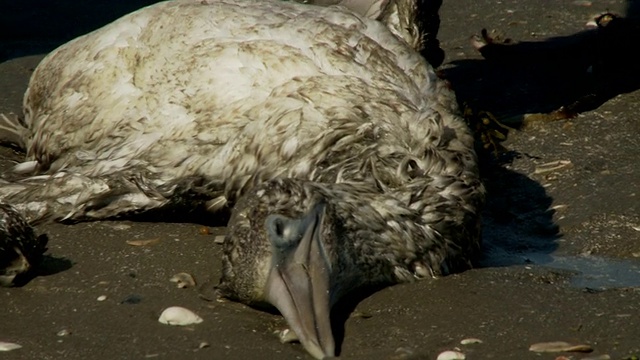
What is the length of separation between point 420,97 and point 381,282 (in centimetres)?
132

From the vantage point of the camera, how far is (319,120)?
5.78m

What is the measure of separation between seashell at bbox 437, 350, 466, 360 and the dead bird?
5.93ft

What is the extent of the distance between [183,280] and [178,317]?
0.49m

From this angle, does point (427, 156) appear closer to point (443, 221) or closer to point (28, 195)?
point (443, 221)

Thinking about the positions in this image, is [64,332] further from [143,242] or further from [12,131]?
[12,131]

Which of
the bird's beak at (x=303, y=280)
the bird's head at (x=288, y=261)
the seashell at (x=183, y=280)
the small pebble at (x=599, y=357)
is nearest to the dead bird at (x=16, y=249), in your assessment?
the seashell at (x=183, y=280)

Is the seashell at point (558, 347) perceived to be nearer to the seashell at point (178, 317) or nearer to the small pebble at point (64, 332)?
the seashell at point (178, 317)

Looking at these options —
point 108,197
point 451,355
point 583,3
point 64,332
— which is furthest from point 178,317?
point 583,3

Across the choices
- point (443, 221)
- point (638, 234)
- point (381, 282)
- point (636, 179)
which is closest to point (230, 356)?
point (381, 282)

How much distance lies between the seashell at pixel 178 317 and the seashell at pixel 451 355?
935 millimetres

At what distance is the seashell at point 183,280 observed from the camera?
516cm

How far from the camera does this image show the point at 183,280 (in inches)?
205

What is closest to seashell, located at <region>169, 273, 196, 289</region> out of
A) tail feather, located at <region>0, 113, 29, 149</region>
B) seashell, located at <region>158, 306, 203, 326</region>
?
seashell, located at <region>158, 306, 203, 326</region>

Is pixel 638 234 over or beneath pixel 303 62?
beneath
